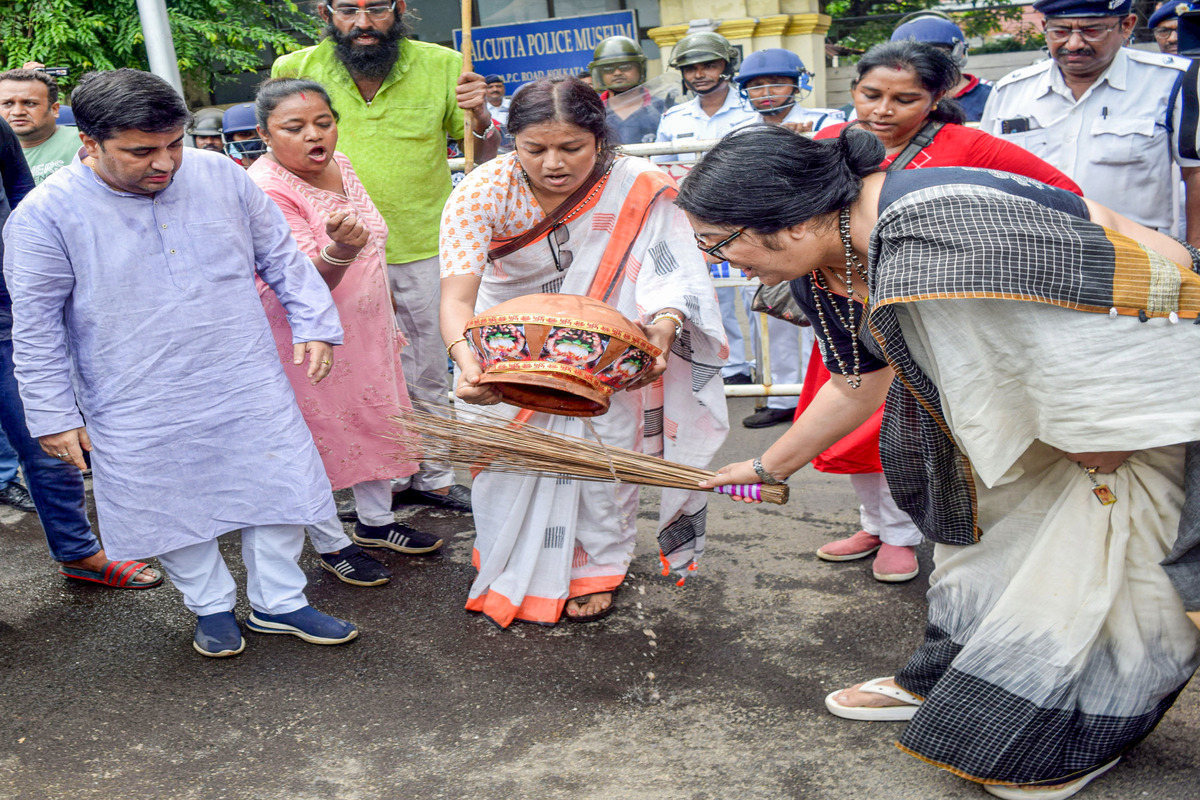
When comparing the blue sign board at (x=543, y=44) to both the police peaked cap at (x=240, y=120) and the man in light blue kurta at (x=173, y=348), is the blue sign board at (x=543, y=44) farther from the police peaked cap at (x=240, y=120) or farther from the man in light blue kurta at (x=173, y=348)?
the man in light blue kurta at (x=173, y=348)

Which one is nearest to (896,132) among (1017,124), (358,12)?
(1017,124)

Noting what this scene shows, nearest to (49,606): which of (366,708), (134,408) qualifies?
(134,408)

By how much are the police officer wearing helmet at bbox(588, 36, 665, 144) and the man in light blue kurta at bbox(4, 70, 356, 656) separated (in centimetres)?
373

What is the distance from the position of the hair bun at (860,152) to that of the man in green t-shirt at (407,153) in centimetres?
243

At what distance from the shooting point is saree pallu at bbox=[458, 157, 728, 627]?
312cm

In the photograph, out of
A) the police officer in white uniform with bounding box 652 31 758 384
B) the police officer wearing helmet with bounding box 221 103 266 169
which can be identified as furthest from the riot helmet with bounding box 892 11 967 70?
the police officer wearing helmet with bounding box 221 103 266 169

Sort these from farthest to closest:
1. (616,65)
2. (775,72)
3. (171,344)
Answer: (616,65)
(775,72)
(171,344)

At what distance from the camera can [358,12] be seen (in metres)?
4.17

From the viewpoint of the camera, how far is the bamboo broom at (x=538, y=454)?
2951 millimetres

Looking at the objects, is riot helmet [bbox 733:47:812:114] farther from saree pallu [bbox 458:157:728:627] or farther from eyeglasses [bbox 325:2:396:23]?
saree pallu [bbox 458:157:728:627]

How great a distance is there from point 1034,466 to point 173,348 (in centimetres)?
225

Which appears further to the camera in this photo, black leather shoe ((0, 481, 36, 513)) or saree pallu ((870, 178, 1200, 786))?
black leather shoe ((0, 481, 36, 513))

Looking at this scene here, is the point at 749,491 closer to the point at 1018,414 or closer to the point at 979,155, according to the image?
the point at 1018,414

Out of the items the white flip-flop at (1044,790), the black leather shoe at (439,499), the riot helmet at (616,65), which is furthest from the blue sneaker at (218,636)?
the riot helmet at (616,65)
